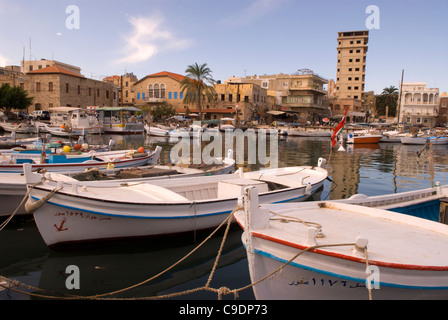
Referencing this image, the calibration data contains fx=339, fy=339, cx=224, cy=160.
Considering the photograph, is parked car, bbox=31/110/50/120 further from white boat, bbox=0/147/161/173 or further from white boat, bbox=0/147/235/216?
white boat, bbox=0/147/235/216

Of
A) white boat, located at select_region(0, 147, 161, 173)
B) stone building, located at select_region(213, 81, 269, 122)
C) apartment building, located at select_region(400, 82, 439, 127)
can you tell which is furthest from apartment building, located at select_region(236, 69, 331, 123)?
white boat, located at select_region(0, 147, 161, 173)

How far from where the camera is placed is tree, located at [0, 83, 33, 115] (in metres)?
46.9

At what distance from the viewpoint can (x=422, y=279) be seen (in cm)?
407

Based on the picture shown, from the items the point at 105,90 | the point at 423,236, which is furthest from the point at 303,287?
the point at 105,90

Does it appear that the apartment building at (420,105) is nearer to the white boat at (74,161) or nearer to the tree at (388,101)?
the tree at (388,101)

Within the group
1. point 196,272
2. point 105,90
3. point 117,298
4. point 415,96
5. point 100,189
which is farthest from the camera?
point 415,96

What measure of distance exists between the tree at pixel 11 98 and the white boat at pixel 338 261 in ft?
172

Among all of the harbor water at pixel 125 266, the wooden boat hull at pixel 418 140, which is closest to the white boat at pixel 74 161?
the harbor water at pixel 125 266

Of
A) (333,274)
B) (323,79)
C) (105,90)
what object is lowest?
(333,274)

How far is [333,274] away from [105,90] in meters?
66.3

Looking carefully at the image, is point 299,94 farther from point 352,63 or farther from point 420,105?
point 420,105

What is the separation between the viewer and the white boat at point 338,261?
13.3 feet
